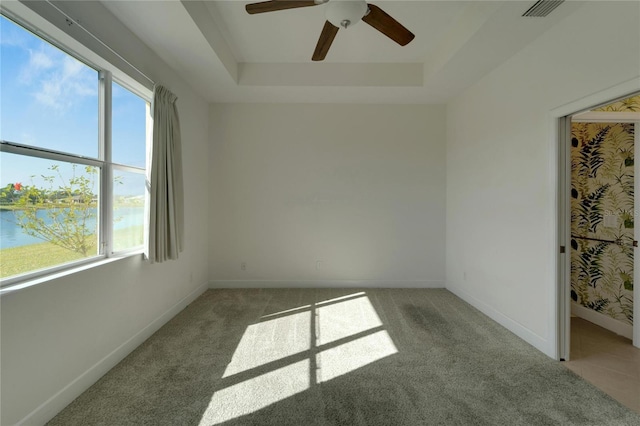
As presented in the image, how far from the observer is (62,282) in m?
1.60

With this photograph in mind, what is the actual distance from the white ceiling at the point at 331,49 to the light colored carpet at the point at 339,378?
8.95ft

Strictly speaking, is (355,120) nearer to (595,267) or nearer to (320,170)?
(320,170)

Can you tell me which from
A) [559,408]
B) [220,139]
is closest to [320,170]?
[220,139]

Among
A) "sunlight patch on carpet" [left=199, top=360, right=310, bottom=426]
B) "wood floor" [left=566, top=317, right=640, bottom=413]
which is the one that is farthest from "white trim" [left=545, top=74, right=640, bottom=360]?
"sunlight patch on carpet" [left=199, top=360, right=310, bottom=426]

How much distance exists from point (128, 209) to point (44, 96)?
1.02m

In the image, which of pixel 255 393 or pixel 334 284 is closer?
pixel 255 393

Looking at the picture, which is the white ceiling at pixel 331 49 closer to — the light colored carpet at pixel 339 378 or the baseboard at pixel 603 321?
the light colored carpet at pixel 339 378

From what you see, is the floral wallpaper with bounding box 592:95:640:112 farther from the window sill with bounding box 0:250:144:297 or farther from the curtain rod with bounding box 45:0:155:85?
the window sill with bounding box 0:250:144:297

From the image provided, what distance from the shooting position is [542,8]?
6.22 feet

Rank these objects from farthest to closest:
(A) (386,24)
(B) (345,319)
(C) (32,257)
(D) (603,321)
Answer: (B) (345,319)
(D) (603,321)
(A) (386,24)
(C) (32,257)

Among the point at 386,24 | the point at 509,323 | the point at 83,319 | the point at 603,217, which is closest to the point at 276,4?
the point at 386,24

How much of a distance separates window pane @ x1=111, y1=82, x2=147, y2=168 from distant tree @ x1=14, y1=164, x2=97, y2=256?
13.7 inches

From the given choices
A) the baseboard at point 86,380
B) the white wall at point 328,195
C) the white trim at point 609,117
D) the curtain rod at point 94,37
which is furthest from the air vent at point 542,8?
the baseboard at point 86,380

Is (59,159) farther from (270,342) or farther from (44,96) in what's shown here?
(270,342)
